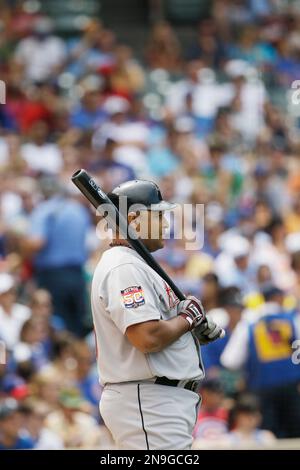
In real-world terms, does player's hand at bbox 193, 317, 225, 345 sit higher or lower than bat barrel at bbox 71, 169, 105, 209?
lower

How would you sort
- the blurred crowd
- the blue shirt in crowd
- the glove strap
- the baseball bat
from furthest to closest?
1. the blue shirt in crowd
2. the blurred crowd
3. the baseball bat
4. the glove strap

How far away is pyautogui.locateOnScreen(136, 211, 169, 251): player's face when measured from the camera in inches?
205

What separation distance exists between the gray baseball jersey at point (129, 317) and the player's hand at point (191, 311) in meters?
0.07

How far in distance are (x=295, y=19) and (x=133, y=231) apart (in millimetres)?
9648

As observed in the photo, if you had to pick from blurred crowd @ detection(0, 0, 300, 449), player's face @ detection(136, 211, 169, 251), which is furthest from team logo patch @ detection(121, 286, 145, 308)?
blurred crowd @ detection(0, 0, 300, 449)

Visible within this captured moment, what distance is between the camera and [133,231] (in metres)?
5.19

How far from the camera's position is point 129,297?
494 cm

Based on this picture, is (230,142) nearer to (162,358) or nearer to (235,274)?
(235,274)

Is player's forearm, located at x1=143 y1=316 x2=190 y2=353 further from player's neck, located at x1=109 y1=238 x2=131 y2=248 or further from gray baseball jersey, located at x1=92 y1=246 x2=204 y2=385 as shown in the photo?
player's neck, located at x1=109 y1=238 x2=131 y2=248

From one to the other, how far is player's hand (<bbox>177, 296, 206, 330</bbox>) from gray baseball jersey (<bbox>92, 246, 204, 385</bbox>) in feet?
0.23

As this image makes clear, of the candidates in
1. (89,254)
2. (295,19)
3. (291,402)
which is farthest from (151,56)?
(291,402)

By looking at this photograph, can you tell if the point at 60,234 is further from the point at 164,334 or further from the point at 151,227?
the point at 164,334

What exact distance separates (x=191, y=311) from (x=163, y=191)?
20.4ft
